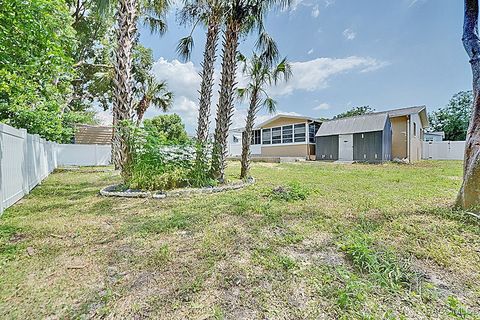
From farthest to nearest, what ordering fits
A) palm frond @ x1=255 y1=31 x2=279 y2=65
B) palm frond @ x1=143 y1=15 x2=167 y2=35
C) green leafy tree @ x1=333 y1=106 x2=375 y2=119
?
green leafy tree @ x1=333 y1=106 x2=375 y2=119 → palm frond @ x1=143 y1=15 x2=167 y2=35 → palm frond @ x1=255 y1=31 x2=279 y2=65

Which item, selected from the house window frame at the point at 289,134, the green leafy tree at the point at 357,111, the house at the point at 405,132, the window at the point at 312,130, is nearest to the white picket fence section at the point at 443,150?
the house at the point at 405,132

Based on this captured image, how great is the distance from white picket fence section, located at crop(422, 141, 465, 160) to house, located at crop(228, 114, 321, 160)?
33.7ft

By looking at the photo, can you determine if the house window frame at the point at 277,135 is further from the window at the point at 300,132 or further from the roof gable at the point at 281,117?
the window at the point at 300,132

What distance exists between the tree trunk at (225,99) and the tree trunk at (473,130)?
5.05 meters

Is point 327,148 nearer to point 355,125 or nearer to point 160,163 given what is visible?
point 355,125

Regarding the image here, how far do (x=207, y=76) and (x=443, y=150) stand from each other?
2315cm

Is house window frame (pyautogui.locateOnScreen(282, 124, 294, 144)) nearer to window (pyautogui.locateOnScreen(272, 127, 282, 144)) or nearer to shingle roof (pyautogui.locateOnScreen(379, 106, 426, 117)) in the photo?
window (pyautogui.locateOnScreen(272, 127, 282, 144))

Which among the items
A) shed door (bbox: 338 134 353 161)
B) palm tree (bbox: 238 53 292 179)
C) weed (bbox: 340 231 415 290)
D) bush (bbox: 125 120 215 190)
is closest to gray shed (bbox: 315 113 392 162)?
shed door (bbox: 338 134 353 161)

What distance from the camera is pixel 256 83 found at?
8297 millimetres

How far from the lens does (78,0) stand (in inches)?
597

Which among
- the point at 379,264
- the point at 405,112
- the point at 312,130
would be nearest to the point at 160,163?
the point at 379,264

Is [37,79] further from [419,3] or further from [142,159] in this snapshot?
[419,3]

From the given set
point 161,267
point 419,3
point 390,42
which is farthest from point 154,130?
point 390,42

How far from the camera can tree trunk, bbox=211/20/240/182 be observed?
7.18m
